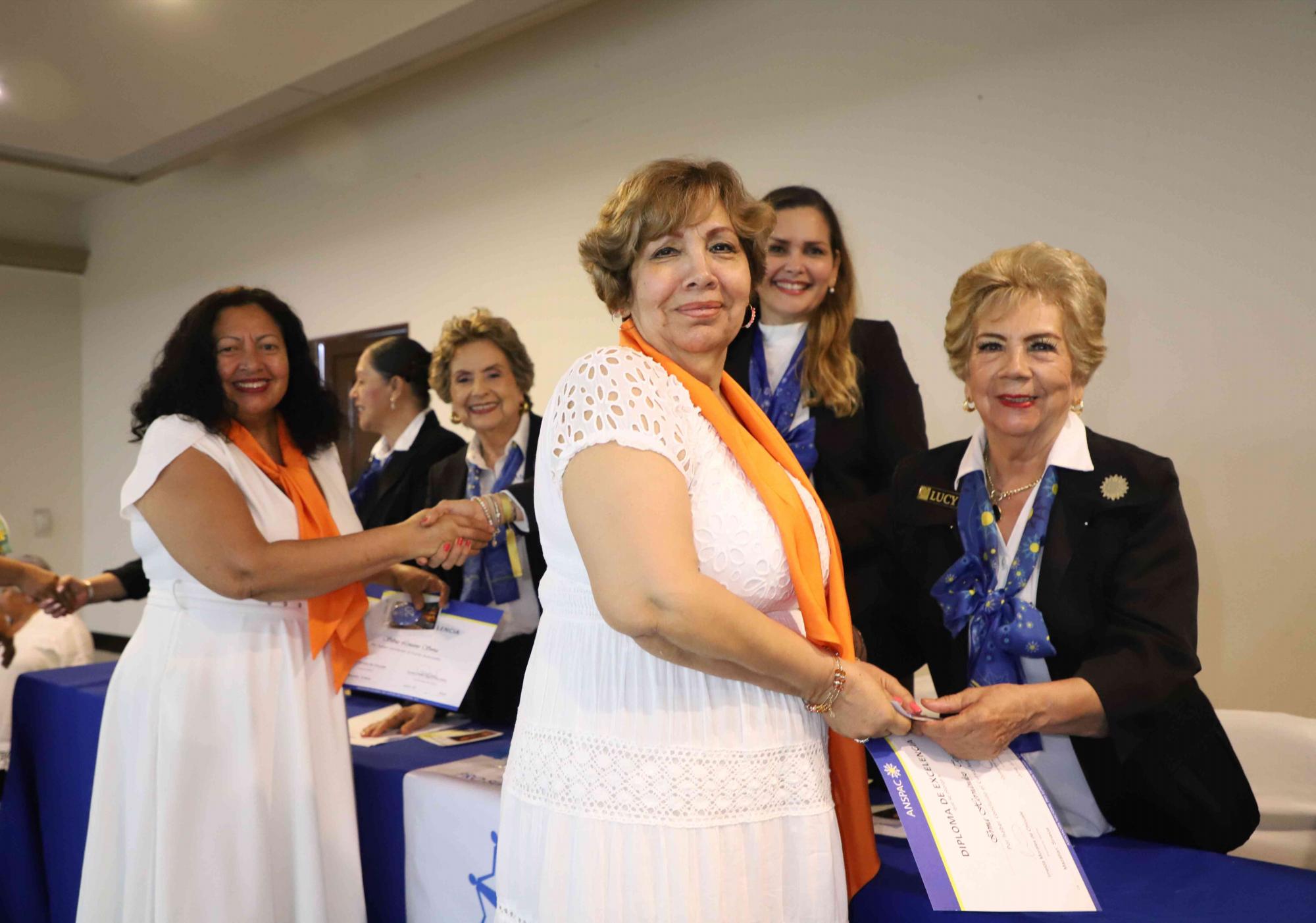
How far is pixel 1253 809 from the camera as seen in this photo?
5.34 feet

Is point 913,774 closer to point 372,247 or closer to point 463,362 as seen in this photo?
point 463,362

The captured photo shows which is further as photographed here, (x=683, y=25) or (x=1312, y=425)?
(x=683, y=25)

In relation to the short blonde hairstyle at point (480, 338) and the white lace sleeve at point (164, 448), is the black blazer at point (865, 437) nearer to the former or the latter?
the short blonde hairstyle at point (480, 338)

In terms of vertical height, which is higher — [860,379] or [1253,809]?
[860,379]

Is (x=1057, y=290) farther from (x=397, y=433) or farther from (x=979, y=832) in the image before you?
(x=397, y=433)

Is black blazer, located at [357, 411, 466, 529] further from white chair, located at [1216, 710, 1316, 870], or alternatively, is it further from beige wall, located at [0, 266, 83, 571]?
beige wall, located at [0, 266, 83, 571]

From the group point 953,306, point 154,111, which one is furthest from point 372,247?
point 953,306

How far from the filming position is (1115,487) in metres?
1.67

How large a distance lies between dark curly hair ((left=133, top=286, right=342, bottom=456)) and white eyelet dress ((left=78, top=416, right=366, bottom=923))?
0.19 feet

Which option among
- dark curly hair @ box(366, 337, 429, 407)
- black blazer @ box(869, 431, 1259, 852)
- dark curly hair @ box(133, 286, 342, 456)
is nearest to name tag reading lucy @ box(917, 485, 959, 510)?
black blazer @ box(869, 431, 1259, 852)

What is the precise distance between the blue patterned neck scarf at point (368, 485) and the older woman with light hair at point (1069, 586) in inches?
89.2

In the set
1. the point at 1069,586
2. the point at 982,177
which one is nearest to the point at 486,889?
the point at 1069,586

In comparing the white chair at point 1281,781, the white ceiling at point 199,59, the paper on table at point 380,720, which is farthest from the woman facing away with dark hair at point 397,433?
the white chair at point 1281,781

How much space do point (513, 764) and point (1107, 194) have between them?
10.1 feet
